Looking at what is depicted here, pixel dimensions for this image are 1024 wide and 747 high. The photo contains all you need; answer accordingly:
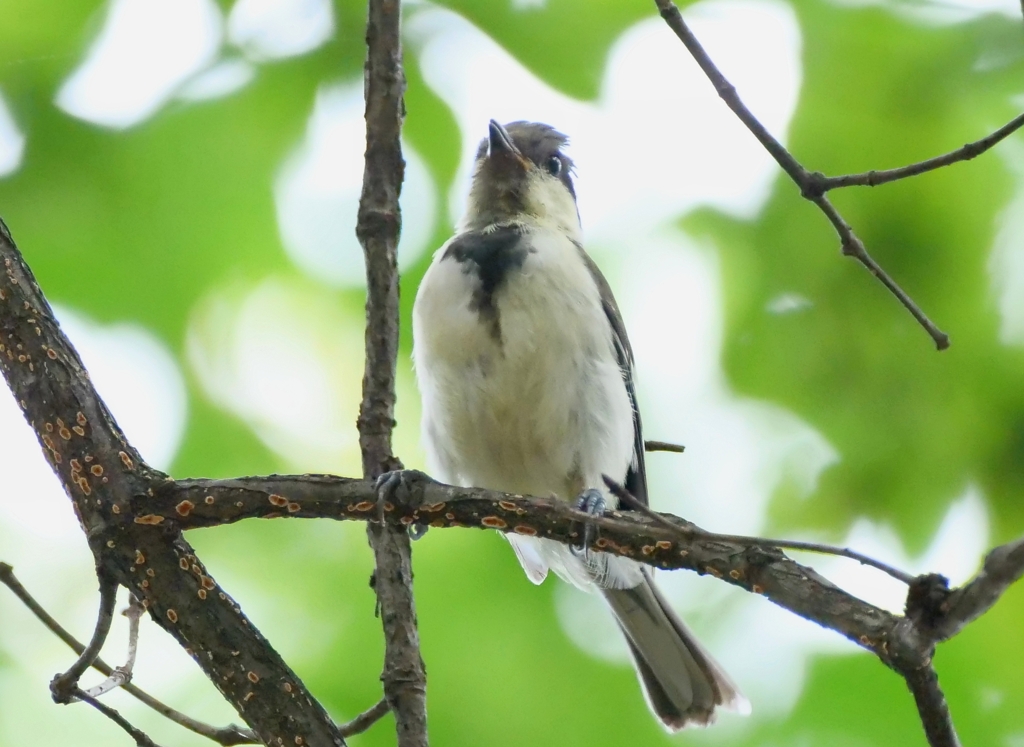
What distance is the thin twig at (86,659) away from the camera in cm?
182

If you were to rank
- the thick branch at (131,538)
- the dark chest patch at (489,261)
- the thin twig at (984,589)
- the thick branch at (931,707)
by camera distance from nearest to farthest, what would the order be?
the thin twig at (984,589), the thick branch at (931,707), the thick branch at (131,538), the dark chest patch at (489,261)

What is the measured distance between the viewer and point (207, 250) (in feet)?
10.1

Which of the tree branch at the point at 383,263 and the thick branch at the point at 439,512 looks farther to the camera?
the tree branch at the point at 383,263

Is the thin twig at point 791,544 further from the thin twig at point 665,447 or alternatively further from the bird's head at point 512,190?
the bird's head at point 512,190

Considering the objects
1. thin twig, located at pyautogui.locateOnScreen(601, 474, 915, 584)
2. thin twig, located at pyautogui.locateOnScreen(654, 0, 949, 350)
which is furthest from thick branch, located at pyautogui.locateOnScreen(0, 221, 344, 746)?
thin twig, located at pyautogui.locateOnScreen(654, 0, 949, 350)

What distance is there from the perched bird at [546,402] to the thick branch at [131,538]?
3.72ft


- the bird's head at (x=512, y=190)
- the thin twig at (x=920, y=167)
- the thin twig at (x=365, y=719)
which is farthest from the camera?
the bird's head at (x=512, y=190)

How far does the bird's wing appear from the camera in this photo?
10.9 ft

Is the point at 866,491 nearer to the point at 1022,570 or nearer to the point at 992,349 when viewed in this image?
the point at 992,349

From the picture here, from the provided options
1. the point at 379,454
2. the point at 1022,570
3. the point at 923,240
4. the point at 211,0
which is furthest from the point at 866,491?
the point at 211,0

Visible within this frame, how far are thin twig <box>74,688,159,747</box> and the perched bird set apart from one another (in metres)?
1.21

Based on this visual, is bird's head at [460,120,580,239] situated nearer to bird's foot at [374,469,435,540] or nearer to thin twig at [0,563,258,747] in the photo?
bird's foot at [374,469,435,540]

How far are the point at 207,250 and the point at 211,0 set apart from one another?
0.68 metres

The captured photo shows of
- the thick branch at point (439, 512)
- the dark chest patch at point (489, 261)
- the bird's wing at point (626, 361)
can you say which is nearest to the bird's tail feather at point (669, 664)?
the bird's wing at point (626, 361)
